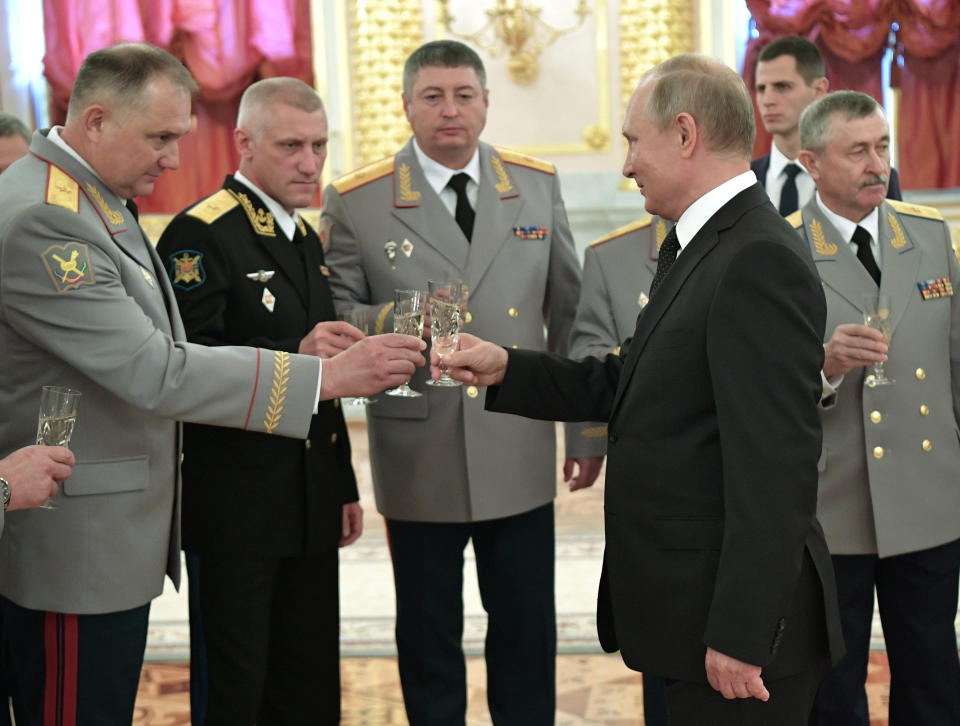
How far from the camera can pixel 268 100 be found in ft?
8.83

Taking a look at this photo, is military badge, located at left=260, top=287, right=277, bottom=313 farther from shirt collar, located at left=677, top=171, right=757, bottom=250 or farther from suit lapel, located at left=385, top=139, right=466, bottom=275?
shirt collar, located at left=677, top=171, right=757, bottom=250

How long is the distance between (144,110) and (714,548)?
4.38 feet

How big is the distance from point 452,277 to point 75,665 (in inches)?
49.4

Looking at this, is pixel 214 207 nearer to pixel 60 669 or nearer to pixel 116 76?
pixel 116 76

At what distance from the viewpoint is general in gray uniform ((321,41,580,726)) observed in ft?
9.21

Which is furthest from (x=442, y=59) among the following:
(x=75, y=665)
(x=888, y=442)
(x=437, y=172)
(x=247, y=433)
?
(x=75, y=665)

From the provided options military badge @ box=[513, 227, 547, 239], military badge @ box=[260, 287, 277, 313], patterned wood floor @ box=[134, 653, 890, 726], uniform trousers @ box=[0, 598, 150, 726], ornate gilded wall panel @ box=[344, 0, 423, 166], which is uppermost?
ornate gilded wall panel @ box=[344, 0, 423, 166]

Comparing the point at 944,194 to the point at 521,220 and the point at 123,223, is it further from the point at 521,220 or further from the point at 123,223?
the point at 123,223

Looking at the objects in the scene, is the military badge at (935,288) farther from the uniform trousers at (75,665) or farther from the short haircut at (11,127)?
the short haircut at (11,127)

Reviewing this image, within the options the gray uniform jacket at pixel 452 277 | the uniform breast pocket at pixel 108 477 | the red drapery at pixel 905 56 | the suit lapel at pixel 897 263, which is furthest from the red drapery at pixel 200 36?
the uniform breast pocket at pixel 108 477

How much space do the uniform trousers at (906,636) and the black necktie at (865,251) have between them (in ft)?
2.14

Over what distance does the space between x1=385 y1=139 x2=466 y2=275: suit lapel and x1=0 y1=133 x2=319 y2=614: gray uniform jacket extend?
724mm

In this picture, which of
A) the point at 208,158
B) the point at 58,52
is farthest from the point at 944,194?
the point at 58,52

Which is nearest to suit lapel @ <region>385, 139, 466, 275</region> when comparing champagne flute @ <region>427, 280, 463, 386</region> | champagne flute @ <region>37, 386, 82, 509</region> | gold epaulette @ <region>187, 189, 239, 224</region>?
gold epaulette @ <region>187, 189, 239, 224</region>
